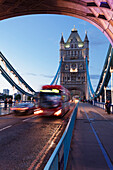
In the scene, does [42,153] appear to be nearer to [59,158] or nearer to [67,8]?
[59,158]

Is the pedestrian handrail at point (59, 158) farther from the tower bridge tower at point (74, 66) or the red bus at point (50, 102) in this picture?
the tower bridge tower at point (74, 66)

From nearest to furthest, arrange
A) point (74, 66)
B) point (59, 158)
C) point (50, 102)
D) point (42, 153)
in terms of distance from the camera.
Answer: point (59, 158)
point (42, 153)
point (50, 102)
point (74, 66)

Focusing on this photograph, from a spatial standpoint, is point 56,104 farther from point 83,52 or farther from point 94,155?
A: point 83,52

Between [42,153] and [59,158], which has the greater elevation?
[59,158]

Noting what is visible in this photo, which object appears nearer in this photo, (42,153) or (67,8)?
(42,153)

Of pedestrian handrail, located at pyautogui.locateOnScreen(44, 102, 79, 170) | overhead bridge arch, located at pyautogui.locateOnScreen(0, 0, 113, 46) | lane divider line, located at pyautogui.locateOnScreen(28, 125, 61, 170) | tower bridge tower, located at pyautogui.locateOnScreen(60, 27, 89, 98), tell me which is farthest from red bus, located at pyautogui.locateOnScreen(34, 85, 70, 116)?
tower bridge tower, located at pyautogui.locateOnScreen(60, 27, 89, 98)

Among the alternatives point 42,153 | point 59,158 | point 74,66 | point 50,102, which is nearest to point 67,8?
point 50,102

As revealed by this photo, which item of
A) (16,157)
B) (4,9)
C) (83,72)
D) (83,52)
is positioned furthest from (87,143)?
(83,52)

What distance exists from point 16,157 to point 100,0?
14.2 meters

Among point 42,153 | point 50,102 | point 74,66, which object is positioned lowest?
point 42,153

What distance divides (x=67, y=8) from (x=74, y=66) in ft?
284

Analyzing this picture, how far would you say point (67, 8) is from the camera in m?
19.4

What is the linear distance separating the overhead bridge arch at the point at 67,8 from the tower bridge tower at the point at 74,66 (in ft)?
266

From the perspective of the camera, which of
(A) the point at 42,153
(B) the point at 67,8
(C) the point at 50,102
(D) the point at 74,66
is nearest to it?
(A) the point at 42,153
